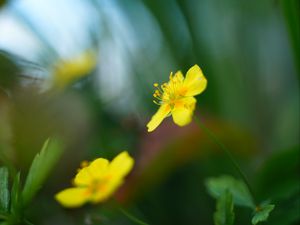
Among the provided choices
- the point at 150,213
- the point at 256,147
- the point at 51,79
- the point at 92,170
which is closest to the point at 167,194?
the point at 150,213

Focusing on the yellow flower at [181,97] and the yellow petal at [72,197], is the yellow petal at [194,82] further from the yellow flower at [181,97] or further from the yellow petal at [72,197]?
the yellow petal at [72,197]

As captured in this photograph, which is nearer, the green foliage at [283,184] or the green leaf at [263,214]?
the green leaf at [263,214]

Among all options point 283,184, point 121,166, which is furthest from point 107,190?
point 283,184

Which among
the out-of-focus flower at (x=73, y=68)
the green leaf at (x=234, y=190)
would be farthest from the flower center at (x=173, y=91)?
the out-of-focus flower at (x=73, y=68)

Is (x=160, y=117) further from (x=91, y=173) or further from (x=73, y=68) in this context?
(x=73, y=68)

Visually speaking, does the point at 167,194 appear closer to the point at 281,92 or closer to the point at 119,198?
the point at 119,198

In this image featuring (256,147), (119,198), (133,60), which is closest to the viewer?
(119,198)

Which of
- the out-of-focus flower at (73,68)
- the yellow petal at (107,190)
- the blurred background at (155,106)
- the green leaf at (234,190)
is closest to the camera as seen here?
the yellow petal at (107,190)
